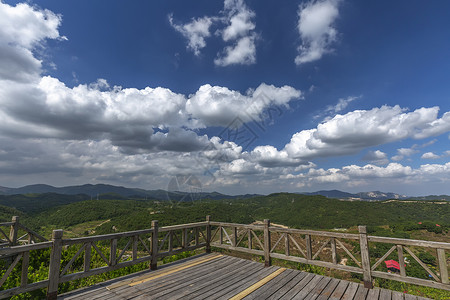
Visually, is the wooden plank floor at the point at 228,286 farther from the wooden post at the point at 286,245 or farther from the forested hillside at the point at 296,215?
the forested hillside at the point at 296,215

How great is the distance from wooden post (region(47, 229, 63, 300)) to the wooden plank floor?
0.25 meters

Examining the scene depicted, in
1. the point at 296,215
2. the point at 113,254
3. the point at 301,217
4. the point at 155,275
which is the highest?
Result: the point at 113,254

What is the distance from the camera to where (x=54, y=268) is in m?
5.05

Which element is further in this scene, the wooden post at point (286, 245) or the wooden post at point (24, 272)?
the wooden post at point (286, 245)

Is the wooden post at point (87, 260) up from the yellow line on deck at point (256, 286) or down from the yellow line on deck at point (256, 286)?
up

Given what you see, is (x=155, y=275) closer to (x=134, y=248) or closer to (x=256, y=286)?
(x=134, y=248)

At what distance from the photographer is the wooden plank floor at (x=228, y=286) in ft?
16.7

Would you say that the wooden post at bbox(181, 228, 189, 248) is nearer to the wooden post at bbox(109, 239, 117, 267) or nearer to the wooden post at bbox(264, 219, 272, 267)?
the wooden post at bbox(109, 239, 117, 267)

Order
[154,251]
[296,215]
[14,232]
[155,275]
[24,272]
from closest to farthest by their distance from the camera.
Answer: [24,272] → [155,275] → [154,251] → [14,232] → [296,215]

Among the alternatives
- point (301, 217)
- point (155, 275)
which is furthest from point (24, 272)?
point (301, 217)

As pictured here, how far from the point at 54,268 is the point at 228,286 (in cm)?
414

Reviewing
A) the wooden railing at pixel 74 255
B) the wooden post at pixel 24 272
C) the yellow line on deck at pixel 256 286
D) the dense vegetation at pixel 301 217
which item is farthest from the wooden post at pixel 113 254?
the dense vegetation at pixel 301 217

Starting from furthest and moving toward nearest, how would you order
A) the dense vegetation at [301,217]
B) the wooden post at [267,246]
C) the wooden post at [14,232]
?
the dense vegetation at [301,217] → the wooden post at [14,232] → the wooden post at [267,246]

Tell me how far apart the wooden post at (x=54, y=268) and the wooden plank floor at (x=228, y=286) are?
25 centimetres
